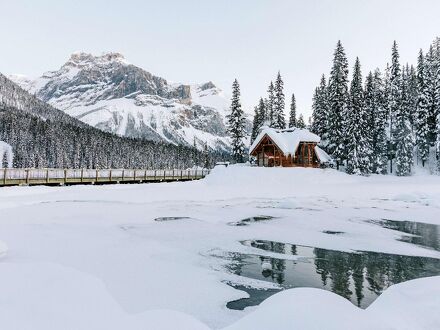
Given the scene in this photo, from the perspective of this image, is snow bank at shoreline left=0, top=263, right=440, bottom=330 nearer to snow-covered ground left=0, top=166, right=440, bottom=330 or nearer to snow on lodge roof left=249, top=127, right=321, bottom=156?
snow-covered ground left=0, top=166, right=440, bottom=330

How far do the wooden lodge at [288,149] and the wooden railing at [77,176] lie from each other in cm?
1161

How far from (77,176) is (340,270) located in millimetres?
30326

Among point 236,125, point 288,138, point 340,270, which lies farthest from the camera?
point 236,125

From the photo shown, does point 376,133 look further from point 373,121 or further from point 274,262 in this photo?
point 274,262

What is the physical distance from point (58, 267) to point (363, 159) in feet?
157

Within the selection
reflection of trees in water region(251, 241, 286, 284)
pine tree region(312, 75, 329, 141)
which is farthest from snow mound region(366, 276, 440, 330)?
pine tree region(312, 75, 329, 141)

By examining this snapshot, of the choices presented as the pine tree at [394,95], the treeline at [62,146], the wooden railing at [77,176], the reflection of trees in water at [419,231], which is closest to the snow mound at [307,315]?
the reflection of trees in water at [419,231]

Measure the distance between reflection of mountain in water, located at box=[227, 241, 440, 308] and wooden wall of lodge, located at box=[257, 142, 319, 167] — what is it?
37.0m

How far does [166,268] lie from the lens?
8180 mm

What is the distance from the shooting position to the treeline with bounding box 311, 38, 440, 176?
163 feet

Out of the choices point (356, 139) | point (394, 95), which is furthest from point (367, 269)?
point (394, 95)

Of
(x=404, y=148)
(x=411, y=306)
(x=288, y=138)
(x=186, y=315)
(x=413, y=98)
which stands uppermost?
(x=413, y=98)

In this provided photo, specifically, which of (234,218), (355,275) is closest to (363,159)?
(234,218)

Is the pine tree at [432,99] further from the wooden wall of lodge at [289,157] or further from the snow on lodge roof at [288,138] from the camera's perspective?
the snow on lodge roof at [288,138]
